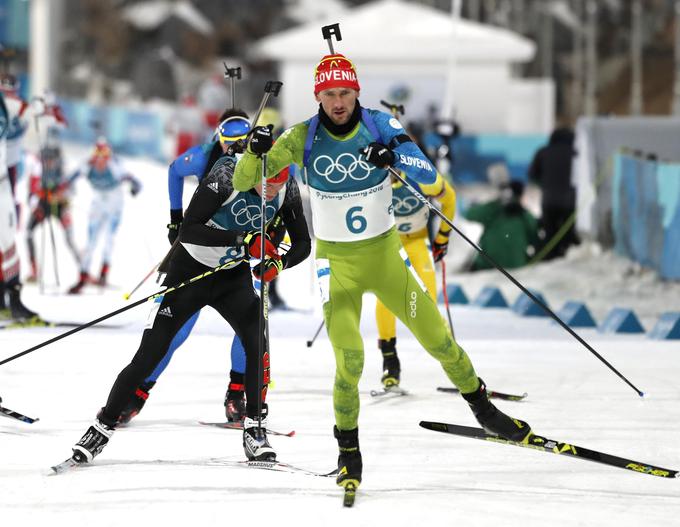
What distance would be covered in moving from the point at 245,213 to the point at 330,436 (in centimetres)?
145

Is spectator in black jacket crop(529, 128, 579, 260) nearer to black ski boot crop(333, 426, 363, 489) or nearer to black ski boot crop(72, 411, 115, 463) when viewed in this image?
black ski boot crop(72, 411, 115, 463)

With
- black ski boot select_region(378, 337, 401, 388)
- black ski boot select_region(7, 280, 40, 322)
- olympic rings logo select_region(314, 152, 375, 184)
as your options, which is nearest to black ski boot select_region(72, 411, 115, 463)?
olympic rings logo select_region(314, 152, 375, 184)

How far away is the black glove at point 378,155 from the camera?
6.12 meters

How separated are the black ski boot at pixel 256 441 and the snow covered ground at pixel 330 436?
0.38 feet

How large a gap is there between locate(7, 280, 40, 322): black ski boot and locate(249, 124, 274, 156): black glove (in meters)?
6.47

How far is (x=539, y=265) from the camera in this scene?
17.6 meters

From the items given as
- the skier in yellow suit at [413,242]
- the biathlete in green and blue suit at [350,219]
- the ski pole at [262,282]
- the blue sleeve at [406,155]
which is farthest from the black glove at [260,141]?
the skier in yellow suit at [413,242]

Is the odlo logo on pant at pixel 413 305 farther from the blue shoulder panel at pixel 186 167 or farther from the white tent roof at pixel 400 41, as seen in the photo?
the white tent roof at pixel 400 41

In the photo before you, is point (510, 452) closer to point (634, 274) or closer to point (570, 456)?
point (570, 456)

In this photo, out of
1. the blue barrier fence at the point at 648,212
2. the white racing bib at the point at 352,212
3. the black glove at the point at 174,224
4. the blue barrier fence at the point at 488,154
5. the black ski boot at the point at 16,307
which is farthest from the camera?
the blue barrier fence at the point at 488,154

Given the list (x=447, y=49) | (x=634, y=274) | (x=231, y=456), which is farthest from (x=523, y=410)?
(x=447, y=49)

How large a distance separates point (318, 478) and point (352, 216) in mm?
1292

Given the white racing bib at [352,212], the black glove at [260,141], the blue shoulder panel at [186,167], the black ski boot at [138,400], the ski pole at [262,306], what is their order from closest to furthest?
1. the black glove at [260,141]
2. the white racing bib at [352,212]
3. the ski pole at [262,306]
4. the black ski boot at [138,400]
5. the blue shoulder panel at [186,167]

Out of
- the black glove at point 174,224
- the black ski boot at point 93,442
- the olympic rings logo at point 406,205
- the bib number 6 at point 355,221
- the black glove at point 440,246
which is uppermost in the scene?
the bib number 6 at point 355,221
